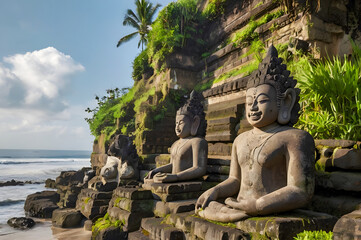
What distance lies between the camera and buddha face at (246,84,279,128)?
9.55ft

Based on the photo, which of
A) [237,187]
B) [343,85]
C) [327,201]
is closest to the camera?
[327,201]

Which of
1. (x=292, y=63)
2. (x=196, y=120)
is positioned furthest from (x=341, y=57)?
(x=196, y=120)

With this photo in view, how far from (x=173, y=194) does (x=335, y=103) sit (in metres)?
2.81

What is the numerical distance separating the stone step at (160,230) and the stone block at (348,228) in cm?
169

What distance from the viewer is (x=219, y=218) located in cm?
264

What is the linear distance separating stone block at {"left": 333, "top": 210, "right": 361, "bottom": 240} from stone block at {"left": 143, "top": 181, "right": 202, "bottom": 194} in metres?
2.51

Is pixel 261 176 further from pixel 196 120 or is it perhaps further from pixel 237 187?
pixel 196 120

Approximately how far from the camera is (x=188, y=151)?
4.64 m

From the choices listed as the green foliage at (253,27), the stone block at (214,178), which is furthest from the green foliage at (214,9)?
the stone block at (214,178)

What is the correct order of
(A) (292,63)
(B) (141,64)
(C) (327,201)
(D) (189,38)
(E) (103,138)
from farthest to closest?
(B) (141,64), (E) (103,138), (D) (189,38), (A) (292,63), (C) (327,201)

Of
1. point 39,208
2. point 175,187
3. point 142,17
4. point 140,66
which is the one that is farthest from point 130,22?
point 175,187

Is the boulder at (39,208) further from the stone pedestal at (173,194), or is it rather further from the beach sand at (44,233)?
the stone pedestal at (173,194)

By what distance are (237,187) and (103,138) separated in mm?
11885

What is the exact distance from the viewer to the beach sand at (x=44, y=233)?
5859mm
